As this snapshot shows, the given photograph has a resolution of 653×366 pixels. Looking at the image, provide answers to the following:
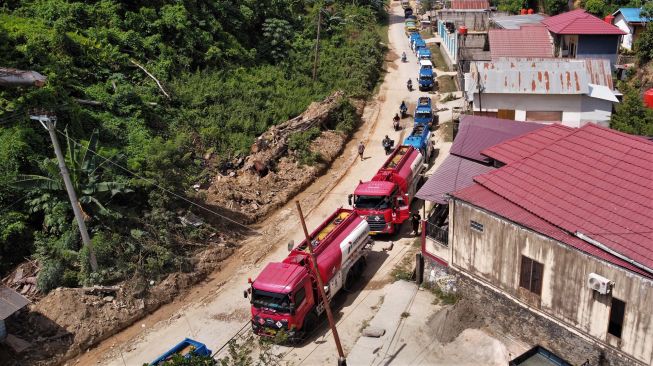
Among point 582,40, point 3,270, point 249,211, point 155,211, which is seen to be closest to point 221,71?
point 249,211

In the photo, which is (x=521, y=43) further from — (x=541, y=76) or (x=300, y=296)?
(x=300, y=296)

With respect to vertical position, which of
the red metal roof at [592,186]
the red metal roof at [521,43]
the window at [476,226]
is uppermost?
the red metal roof at [521,43]

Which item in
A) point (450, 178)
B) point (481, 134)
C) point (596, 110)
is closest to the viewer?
point (450, 178)

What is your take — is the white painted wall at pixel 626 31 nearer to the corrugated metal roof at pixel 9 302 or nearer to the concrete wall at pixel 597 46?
the concrete wall at pixel 597 46

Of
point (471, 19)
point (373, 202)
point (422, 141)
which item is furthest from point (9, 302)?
point (471, 19)

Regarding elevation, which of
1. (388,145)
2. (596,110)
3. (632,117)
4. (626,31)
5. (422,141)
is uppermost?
(626,31)

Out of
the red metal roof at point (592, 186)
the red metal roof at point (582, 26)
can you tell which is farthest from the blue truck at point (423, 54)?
the red metal roof at point (592, 186)

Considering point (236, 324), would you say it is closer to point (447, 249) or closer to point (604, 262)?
point (447, 249)
